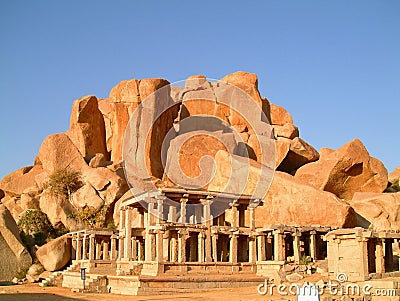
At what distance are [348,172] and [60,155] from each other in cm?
2830

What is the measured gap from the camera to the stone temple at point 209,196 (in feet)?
105

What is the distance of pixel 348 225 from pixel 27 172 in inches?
1622

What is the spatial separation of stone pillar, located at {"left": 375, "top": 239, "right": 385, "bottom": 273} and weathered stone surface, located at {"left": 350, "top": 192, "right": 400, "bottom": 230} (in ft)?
42.8

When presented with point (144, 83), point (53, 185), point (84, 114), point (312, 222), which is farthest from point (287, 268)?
point (84, 114)

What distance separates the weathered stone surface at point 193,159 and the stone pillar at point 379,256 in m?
18.6

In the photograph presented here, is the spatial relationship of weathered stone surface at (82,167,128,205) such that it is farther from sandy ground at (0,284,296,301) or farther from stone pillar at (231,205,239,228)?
sandy ground at (0,284,296,301)

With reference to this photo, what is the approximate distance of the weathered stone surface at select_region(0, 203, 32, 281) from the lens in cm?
4244

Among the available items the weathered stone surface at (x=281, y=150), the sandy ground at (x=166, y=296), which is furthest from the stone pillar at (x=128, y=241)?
the weathered stone surface at (x=281, y=150)

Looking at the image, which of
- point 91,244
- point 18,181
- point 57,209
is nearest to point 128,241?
point 91,244

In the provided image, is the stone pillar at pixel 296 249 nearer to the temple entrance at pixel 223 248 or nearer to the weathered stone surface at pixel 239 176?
the temple entrance at pixel 223 248

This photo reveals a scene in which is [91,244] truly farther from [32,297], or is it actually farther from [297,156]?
[297,156]

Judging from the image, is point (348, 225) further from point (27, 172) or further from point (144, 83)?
point (27, 172)

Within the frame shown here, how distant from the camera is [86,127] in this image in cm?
6359

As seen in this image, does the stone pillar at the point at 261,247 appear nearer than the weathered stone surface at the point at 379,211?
Yes
